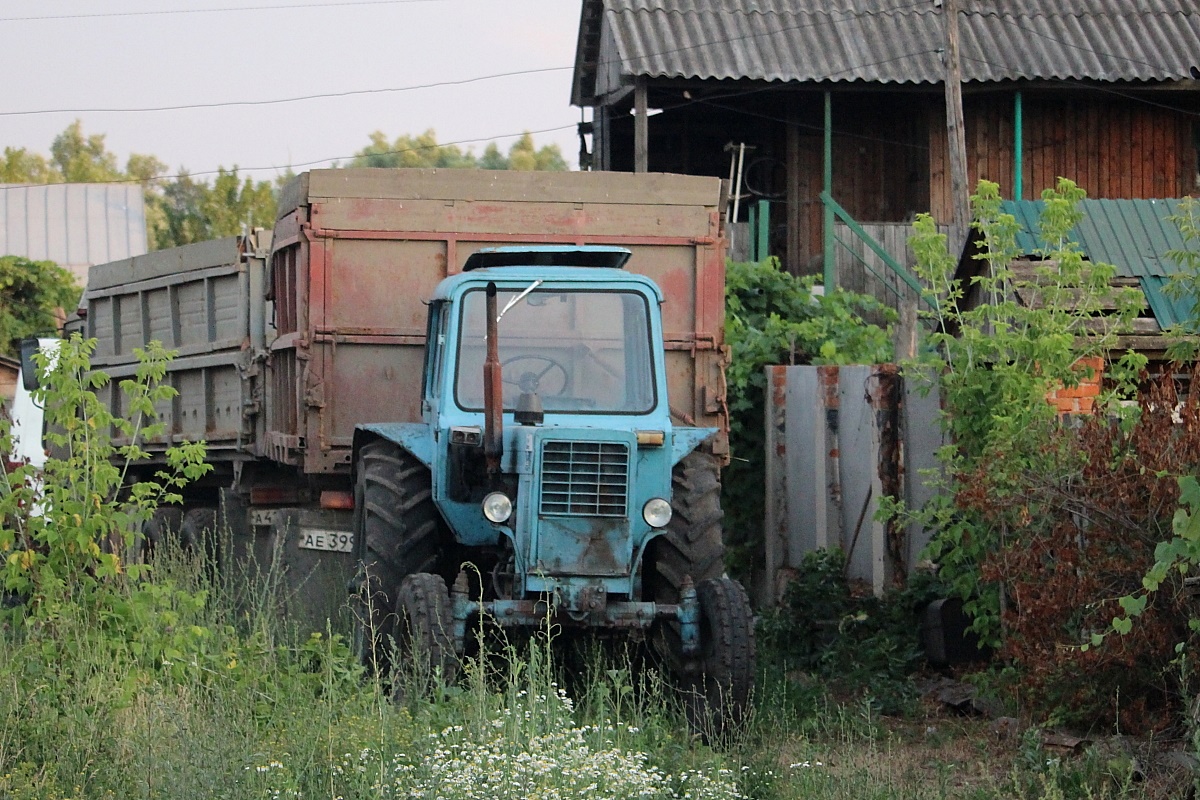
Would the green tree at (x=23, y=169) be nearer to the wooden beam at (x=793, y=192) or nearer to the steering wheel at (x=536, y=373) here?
the wooden beam at (x=793, y=192)

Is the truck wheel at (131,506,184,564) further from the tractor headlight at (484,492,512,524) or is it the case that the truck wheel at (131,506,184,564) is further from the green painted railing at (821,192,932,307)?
the green painted railing at (821,192,932,307)

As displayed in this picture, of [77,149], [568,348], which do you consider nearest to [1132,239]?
[568,348]

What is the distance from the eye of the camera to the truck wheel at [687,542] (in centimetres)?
789

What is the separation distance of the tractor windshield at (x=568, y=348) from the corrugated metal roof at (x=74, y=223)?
36.0 meters

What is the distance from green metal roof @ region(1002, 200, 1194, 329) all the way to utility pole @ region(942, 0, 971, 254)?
16.3 ft

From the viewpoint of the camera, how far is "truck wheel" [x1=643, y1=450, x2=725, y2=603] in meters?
7.89

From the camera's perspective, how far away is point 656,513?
7.54 meters

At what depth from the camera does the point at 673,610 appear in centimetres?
741

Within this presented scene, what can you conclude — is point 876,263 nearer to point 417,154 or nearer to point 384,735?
point 384,735

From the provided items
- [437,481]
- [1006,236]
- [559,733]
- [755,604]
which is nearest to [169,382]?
[755,604]

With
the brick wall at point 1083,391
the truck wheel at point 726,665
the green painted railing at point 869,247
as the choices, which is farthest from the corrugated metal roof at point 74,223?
the truck wheel at point 726,665

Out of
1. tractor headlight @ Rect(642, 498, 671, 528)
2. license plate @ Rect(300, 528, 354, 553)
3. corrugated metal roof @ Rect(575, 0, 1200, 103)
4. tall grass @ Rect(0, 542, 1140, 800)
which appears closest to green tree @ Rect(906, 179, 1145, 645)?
tall grass @ Rect(0, 542, 1140, 800)

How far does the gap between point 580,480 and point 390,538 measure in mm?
1190

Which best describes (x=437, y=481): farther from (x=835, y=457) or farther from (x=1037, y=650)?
(x=835, y=457)
